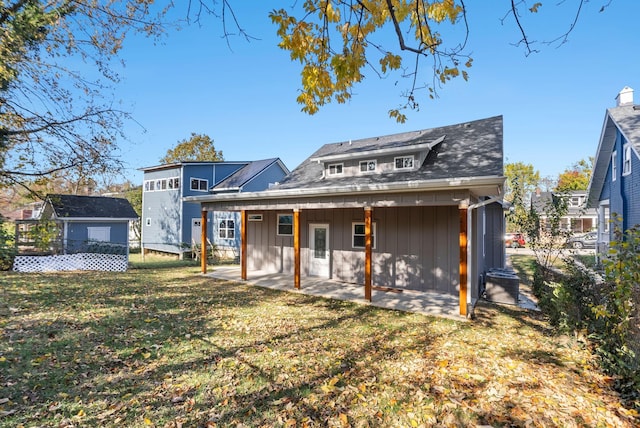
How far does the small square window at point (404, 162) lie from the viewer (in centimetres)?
926

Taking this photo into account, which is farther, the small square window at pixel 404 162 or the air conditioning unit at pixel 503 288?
the small square window at pixel 404 162

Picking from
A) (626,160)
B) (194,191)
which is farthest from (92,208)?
(626,160)

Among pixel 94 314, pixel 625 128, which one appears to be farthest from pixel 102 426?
pixel 625 128

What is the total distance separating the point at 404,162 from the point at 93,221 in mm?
16923

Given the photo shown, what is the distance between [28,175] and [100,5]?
4770mm

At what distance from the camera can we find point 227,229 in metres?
19.4

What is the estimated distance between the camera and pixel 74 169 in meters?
7.89

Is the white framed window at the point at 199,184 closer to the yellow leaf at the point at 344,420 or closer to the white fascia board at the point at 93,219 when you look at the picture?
the white fascia board at the point at 93,219

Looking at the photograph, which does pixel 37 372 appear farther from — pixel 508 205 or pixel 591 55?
pixel 508 205

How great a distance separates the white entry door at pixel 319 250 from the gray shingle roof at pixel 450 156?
1.54 metres

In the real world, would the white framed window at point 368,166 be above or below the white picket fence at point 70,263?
above

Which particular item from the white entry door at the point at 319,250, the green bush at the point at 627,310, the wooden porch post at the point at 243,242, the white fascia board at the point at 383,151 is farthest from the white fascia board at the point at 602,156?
the wooden porch post at the point at 243,242

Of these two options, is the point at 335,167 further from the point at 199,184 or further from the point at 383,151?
the point at 199,184

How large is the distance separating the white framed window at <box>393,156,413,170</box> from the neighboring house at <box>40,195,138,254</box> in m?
14.2
